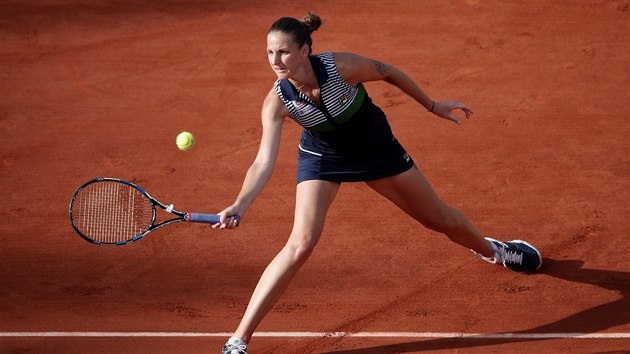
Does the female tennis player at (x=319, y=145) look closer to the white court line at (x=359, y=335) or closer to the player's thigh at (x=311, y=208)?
the player's thigh at (x=311, y=208)

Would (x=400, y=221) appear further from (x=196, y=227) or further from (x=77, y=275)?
(x=77, y=275)

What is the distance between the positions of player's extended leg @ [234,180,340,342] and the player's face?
73 cm

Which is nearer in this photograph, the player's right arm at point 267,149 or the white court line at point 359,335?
the player's right arm at point 267,149

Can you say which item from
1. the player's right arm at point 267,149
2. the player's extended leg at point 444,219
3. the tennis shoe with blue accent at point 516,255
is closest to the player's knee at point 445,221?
the player's extended leg at point 444,219

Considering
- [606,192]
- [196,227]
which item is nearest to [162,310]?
[196,227]

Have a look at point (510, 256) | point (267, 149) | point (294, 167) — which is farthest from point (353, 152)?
point (294, 167)

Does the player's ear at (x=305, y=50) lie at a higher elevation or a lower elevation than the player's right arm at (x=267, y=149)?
higher

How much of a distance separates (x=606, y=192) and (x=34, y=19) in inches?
231

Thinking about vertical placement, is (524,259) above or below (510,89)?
below

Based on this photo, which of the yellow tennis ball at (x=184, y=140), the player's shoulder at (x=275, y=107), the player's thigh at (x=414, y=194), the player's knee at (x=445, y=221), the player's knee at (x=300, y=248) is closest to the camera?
the player's shoulder at (x=275, y=107)

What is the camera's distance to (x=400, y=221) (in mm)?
7172

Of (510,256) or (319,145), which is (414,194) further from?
(510,256)

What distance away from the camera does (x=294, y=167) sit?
7.80 m

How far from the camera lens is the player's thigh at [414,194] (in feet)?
18.7
